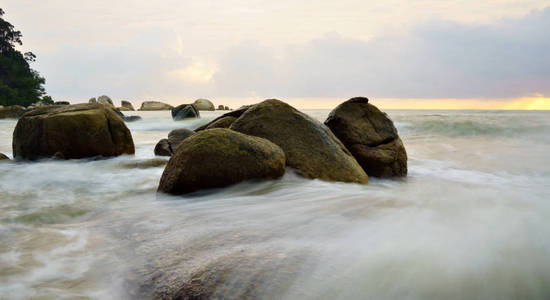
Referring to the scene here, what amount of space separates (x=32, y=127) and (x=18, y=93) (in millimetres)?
33723

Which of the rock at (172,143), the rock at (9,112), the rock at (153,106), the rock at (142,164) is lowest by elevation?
the rock at (142,164)

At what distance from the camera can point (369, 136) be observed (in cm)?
555

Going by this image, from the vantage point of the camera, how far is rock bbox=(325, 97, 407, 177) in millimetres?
5383

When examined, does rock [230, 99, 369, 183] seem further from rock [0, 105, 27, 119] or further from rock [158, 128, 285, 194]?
rock [0, 105, 27, 119]

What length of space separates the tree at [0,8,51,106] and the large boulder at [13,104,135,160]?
31832 mm

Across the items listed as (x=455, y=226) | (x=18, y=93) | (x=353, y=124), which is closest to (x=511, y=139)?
(x=353, y=124)

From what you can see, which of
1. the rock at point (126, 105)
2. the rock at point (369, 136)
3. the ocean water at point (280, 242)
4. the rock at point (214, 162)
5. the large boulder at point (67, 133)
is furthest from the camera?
the rock at point (126, 105)

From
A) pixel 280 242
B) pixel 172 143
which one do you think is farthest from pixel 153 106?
pixel 280 242

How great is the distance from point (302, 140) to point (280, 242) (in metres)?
2.38

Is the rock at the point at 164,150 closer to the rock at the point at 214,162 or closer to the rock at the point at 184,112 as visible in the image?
the rock at the point at 214,162

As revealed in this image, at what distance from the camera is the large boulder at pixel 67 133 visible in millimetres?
6191

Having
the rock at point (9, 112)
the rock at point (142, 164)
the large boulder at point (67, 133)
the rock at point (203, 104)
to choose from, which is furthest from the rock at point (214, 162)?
the rock at point (203, 104)

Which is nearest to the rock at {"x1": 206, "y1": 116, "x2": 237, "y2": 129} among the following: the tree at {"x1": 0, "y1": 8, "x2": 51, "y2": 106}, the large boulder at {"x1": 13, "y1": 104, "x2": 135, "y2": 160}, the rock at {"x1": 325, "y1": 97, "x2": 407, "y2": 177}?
the rock at {"x1": 325, "y1": 97, "x2": 407, "y2": 177}

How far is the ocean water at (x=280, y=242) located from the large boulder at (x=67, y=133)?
2.01m
